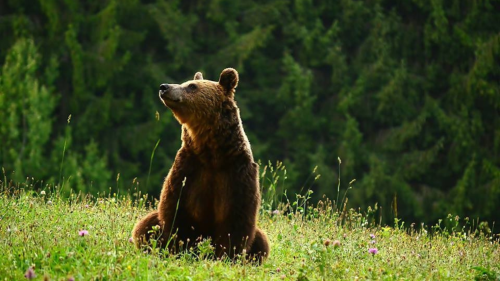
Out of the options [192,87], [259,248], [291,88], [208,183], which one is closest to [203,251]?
[208,183]

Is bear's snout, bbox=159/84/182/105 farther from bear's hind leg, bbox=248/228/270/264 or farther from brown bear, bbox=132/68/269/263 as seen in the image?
bear's hind leg, bbox=248/228/270/264

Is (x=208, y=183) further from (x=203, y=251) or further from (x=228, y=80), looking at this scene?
(x=228, y=80)

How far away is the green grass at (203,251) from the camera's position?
4.68m

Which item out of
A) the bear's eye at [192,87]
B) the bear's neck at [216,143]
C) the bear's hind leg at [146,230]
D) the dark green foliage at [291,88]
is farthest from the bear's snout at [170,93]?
the dark green foliage at [291,88]

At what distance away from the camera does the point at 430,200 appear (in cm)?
2120

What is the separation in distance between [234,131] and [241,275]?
44.6 inches

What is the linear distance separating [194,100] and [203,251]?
3.80 feet

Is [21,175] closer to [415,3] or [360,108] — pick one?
[360,108]

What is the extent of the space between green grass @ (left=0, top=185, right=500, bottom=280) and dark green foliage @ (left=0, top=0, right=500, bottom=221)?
1359 cm

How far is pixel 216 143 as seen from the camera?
18.1ft

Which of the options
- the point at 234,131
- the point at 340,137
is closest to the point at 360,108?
the point at 340,137

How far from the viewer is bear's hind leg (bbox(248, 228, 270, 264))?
18.7 ft

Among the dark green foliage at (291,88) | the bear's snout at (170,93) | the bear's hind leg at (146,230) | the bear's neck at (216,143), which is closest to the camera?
the bear's snout at (170,93)

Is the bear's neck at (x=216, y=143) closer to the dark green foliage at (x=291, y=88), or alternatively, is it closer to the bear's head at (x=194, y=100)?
the bear's head at (x=194, y=100)
